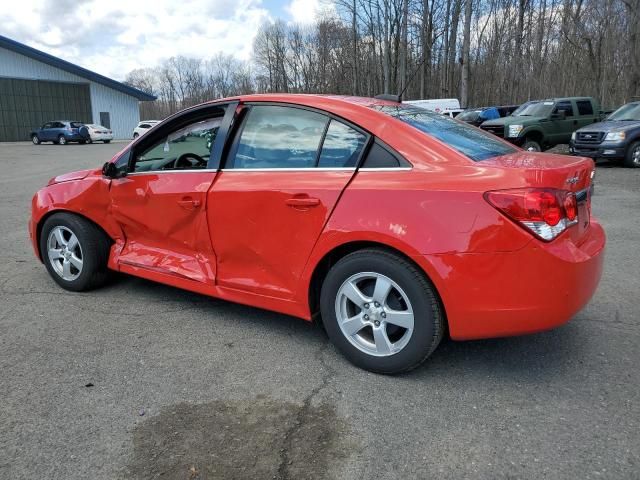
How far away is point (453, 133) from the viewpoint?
11.1 feet

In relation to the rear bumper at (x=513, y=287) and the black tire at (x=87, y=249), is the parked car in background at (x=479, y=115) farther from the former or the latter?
the rear bumper at (x=513, y=287)

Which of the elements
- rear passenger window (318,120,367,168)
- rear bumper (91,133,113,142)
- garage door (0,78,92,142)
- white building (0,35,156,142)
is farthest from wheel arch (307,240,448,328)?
garage door (0,78,92,142)

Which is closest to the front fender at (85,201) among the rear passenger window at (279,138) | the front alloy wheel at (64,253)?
the front alloy wheel at (64,253)

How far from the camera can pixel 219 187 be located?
141 inches

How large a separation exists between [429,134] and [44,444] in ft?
8.46

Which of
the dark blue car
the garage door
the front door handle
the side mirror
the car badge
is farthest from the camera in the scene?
the garage door

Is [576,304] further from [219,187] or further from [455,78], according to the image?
[455,78]

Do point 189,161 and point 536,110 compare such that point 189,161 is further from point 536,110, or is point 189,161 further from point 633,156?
point 536,110

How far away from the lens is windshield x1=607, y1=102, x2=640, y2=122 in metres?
14.2

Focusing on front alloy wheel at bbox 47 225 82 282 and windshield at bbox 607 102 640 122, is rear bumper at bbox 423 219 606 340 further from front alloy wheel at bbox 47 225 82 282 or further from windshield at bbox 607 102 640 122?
windshield at bbox 607 102 640 122

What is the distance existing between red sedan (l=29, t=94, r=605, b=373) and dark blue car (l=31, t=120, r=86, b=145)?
35551 millimetres

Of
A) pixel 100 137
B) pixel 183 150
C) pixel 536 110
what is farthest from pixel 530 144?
pixel 100 137

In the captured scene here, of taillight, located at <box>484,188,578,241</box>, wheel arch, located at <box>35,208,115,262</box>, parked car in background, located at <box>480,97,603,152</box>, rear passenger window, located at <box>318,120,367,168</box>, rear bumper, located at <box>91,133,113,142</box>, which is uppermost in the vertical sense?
rear bumper, located at <box>91,133,113,142</box>

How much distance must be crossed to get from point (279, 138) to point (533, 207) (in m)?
1.66
